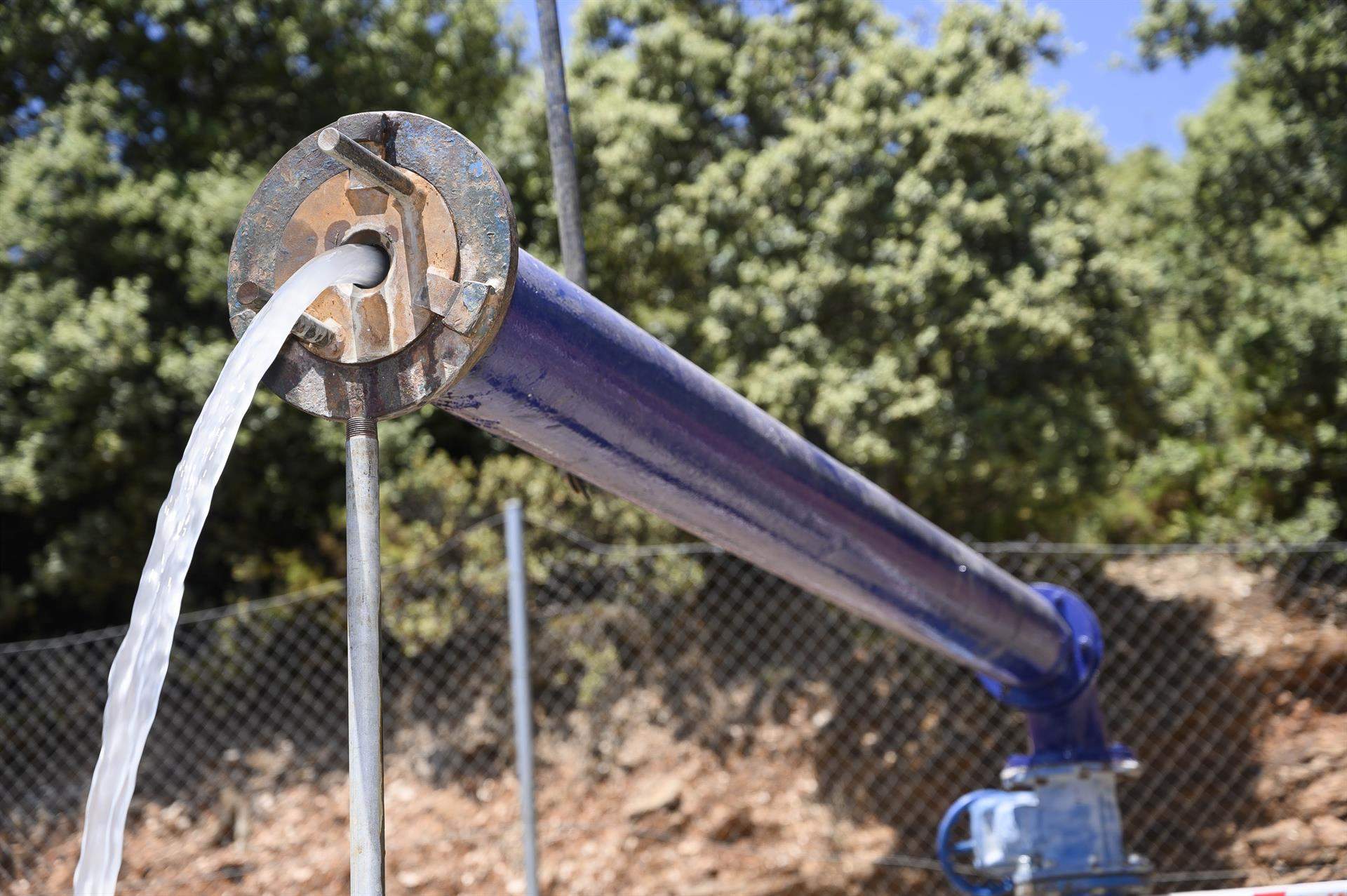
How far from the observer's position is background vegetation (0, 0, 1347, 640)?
5.91 m

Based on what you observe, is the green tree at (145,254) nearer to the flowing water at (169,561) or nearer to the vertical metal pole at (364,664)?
the flowing water at (169,561)

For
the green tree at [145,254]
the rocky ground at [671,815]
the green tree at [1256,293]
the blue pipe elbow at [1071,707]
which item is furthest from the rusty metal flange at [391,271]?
the green tree at [1256,293]

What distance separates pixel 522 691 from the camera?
3424mm

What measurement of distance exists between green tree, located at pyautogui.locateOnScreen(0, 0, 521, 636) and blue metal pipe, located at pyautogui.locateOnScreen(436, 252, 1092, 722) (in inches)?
180

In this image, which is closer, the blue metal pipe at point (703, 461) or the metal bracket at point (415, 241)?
the metal bracket at point (415, 241)

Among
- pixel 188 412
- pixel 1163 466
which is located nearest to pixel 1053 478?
pixel 1163 466

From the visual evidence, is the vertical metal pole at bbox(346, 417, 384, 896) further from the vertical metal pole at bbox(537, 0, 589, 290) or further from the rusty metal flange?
the vertical metal pole at bbox(537, 0, 589, 290)

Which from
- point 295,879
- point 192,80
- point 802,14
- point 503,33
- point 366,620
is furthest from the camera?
point 503,33

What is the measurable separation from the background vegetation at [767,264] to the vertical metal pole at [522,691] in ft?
8.15

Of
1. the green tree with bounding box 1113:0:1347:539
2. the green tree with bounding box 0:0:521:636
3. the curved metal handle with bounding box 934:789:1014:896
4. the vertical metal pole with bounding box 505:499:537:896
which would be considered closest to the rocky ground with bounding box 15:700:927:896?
the green tree with bounding box 0:0:521:636

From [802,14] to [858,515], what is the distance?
198 inches

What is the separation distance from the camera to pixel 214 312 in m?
6.86

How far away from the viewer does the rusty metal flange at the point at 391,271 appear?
1.37m

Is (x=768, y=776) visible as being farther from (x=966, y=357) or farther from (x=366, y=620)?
(x=366, y=620)
